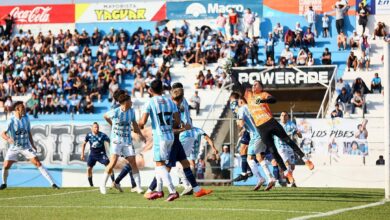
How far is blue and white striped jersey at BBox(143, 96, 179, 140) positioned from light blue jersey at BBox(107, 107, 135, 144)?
3.69m

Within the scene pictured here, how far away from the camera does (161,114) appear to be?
16609 millimetres

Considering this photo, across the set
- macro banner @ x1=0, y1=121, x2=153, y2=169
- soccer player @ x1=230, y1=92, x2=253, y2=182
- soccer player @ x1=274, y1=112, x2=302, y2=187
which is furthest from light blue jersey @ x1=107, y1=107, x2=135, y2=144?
macro banner @ x1=0, y1=121, x2=153, y2=169

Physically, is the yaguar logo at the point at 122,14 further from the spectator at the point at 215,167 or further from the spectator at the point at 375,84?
the spectator at the point at 215,167

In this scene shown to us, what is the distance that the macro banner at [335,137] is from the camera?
30.6 m

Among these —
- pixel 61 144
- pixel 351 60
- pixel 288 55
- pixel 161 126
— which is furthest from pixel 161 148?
pixel 288 55

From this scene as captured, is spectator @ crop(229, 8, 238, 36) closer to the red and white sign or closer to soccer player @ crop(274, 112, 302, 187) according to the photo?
the red and white sign

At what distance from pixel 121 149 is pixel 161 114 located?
13.7 ft

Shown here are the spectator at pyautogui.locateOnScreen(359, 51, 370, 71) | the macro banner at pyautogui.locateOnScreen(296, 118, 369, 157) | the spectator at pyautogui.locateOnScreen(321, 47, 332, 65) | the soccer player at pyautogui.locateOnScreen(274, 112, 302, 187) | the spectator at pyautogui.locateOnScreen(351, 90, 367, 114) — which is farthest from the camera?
the spectator at pyautogui.locateOnScreen(321, 47, 332, 65)

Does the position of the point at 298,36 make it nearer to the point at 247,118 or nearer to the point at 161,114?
the point at 247,118

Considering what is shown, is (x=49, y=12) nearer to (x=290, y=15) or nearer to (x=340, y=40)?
(x=290, y=15)

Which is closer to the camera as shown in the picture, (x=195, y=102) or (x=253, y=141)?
(x=253, y=141)

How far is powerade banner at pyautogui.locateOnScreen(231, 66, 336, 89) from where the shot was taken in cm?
4019

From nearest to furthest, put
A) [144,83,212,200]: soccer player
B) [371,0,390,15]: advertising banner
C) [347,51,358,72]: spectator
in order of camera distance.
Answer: [144,83,212,200]: soccer player < [347,51,358,72]: spectator < [371,0,390,15]: advertising banner

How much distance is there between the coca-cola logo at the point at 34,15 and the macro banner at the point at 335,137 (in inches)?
1082
